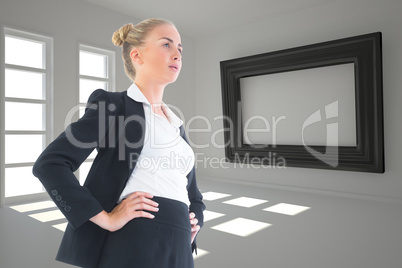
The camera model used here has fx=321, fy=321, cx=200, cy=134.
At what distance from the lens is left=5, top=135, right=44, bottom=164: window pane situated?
5094 millimetres

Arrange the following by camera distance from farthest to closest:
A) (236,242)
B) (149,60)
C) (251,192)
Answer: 1. (251,192)
2. (236,242)
3. (149,60)

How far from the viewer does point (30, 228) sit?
145 inches

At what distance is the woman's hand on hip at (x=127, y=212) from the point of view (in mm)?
759

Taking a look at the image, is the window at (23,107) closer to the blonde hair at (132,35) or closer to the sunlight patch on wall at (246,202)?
the sunlight patch on wall at (246,202)

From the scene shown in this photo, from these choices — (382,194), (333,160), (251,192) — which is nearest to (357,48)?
(333,160)

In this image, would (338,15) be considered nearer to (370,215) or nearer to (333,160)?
(333,160)

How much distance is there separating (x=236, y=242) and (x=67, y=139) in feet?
9.07

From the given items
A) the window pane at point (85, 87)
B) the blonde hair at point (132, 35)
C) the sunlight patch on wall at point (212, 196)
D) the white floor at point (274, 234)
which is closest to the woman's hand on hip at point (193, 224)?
→ the blonde hair at point (132, 35)

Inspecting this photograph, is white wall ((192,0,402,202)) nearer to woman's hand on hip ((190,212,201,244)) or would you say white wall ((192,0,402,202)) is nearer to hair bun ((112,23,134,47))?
woman's hand on hip ((190,212,201,244))

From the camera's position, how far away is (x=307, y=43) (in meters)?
5.98

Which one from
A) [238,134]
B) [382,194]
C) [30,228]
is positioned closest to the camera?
[30,228]

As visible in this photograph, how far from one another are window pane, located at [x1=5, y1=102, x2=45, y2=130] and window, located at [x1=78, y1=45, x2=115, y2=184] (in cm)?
69

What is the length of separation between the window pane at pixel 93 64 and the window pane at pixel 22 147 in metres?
1.47

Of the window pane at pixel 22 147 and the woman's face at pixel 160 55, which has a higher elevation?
the woman's face at pixel 160 55
